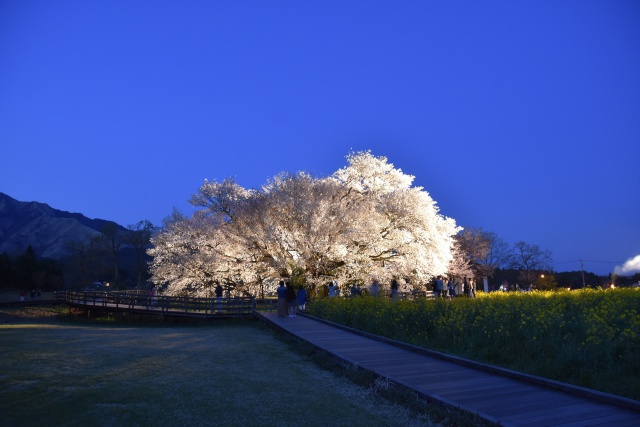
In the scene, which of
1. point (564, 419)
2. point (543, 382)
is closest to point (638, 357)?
point (543, 382)

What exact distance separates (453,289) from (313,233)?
49.3 ft

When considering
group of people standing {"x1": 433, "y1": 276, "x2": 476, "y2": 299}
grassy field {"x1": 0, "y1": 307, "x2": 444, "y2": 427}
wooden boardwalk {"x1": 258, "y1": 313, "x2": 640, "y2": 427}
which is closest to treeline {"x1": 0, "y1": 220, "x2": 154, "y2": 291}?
group of people standing {"x1": 433, "y1": 276, "x2": 476, "y2": 299}

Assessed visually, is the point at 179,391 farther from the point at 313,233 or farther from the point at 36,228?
the point at 36,228

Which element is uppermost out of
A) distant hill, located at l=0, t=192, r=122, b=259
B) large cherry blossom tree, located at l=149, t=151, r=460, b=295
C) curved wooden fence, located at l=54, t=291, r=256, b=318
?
distant hill, located at l=0, t=192, r=122, b=259

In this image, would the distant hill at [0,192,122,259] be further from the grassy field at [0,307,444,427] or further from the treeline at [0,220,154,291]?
the grassy field at [0,307,444,427]

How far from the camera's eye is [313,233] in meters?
26.9

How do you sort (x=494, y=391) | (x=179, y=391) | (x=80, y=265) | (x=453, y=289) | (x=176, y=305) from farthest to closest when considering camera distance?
(x=80, y=265), (x=453, y=289), (x=176, y=305), (x=179, y=391), (x=494, y=391)

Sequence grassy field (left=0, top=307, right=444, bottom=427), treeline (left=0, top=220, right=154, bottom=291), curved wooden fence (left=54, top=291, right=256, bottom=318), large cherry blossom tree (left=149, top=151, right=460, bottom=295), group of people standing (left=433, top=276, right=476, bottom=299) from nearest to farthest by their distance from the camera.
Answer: grassy field (left=0, top=307, right=444, bottom=427) → curved wooden fence (left=54, top=291, right=256, bottom=318) → large cherry blossom tree (left=149, top=151, right=460, bottom=295) → group of people standing (left=433, top=276, right=476, bottom=299) → treeline (left=0, top=220, right=154, bottom=291)

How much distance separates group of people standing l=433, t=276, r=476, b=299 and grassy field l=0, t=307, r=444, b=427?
22488 mm

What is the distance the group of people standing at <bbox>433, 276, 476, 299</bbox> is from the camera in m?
33.5

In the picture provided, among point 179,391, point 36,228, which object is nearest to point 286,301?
point 179,391

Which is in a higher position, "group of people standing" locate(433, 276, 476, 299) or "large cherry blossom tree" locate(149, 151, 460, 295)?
"large cherry blossom tree" locate(149, 151, 460, 295)

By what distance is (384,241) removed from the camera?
29062 millimetres

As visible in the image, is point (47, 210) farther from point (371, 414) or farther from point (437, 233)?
point (371, 414)
